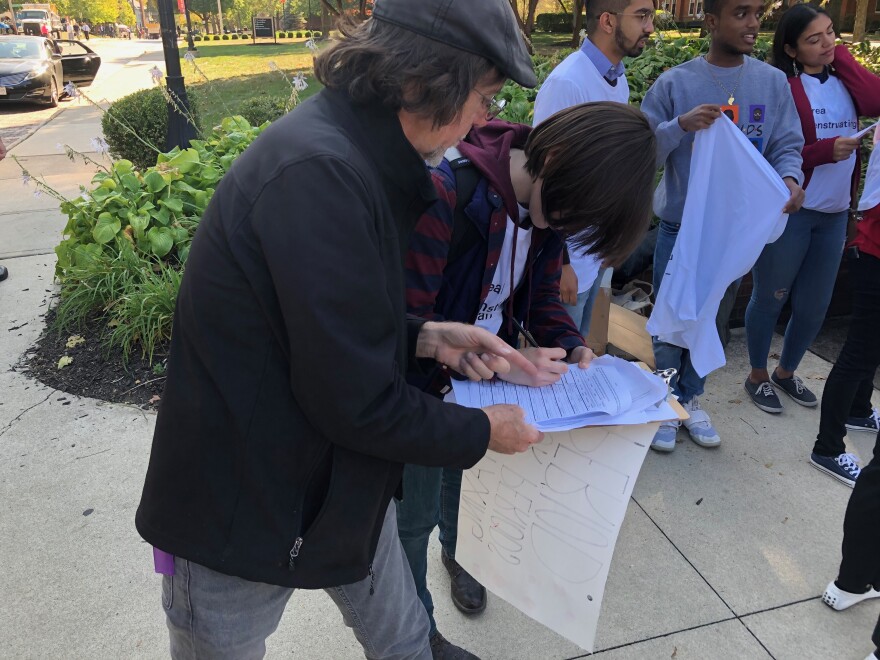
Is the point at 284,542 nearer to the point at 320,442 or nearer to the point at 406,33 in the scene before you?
the point at 320,442

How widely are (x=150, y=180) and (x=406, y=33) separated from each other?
4.09 meters

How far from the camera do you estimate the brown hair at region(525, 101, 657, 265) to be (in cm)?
153

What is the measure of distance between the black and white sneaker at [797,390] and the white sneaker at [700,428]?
2.22ft

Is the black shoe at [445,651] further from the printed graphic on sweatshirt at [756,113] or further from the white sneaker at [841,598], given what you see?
the printed graphic on sweatshirt at [756,113]

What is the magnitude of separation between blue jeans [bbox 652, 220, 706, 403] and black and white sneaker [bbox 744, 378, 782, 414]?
0.48m

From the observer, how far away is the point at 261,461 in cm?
119

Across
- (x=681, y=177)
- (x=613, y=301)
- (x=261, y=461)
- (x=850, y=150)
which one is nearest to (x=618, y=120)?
(x=261, y=461)

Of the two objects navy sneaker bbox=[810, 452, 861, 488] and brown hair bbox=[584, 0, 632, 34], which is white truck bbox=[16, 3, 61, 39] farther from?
navy sneaker bbox=[810, 452, 861, 488]

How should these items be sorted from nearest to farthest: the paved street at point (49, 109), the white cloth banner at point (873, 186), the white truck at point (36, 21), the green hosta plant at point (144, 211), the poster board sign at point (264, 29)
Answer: the white cloth banner at point (873, 186) → the green hosta plant at point (144, 211) → the paved street at point (49, 109) → the white truck at point (36, 21) → the poster board sign at point (264, 29)

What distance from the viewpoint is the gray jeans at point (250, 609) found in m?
1.33

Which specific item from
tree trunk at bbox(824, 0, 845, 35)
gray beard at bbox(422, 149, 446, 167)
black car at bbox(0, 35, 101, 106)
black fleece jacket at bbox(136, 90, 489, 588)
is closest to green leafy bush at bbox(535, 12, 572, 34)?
tree trunk at bbox(824, 0, 845, 35)

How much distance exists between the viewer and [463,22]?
42.4 inches

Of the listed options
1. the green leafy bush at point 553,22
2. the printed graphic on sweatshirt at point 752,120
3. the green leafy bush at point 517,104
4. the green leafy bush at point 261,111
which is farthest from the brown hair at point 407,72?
the green leafy bush at point 553,22

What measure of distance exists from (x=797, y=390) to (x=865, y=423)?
37 cm
